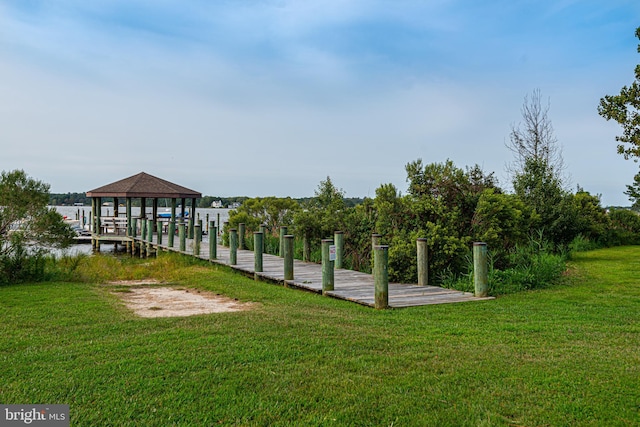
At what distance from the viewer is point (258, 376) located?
3.90 metres

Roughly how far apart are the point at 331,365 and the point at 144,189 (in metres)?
23.7

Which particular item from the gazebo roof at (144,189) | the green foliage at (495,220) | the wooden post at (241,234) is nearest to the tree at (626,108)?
the green foliage at (495,220)

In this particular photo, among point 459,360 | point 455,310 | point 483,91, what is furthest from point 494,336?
point 483,91

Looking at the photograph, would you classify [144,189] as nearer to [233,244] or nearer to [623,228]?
[233,244]

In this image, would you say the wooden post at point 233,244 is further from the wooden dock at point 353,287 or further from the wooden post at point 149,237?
the wooden post at point 149,237

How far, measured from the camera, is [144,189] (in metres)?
25.8

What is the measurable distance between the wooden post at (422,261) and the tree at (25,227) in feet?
25.5

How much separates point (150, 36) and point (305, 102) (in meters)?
Answer: 6.47

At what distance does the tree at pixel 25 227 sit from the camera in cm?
994

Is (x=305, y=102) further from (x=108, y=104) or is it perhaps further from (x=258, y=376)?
(x=258, y=376)

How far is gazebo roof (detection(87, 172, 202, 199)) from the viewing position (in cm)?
2545

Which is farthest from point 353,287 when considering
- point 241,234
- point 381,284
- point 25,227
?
point 241,234

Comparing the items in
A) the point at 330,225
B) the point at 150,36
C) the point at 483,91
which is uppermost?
the point at 150,36

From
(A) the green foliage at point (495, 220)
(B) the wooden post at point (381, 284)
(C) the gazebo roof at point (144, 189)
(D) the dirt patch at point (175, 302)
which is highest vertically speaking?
(C) the gazebo roof at point (144, 189)
